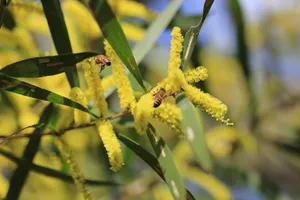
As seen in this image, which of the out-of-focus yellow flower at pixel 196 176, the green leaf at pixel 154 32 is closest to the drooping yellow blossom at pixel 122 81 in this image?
the green leaf at pixel 154 32

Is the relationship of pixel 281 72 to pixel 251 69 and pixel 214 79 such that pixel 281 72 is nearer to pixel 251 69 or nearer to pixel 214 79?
pixel 214 79

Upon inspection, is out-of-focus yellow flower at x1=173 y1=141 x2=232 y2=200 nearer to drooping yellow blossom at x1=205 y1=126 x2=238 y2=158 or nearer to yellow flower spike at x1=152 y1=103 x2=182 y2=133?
drooping yellow blossom at x1=205 y1=126 x2=238 y2=158

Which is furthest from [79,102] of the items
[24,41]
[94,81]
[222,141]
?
[222,141]

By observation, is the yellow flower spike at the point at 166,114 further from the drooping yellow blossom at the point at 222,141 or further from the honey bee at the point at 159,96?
the drooping yellow blossom at the point at 222,141

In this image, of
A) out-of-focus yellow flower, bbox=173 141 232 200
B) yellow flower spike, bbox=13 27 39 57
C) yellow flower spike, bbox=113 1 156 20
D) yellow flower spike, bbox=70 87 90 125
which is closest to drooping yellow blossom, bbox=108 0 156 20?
yellow flower spike, bbox=113 1 156 20

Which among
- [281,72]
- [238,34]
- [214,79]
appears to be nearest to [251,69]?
[238,34]

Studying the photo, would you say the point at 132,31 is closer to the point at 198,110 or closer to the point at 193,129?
the point at 198,110
